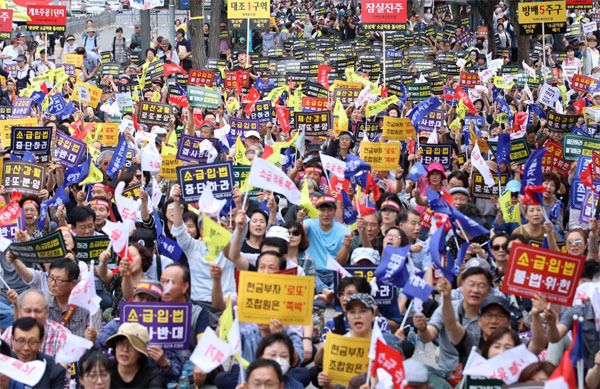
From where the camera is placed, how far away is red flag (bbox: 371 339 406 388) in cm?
596

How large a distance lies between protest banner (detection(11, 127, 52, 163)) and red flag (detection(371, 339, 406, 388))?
7.94 m

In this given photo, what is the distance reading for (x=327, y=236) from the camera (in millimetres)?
10141

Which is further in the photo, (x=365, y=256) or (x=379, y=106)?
(x=379, y=106)

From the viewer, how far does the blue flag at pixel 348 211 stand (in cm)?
1091

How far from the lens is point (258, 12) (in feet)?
80.1

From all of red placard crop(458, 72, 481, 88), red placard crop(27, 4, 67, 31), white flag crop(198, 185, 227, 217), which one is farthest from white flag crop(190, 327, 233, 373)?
red placard crop(27, 4, 67, 31)

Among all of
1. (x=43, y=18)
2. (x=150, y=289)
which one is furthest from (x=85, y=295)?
(x=43, y=18)

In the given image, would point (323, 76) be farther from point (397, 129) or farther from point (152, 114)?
point (397, 129)

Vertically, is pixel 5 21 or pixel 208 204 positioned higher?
pixel 5 21

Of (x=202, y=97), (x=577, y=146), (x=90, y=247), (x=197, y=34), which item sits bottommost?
(x=90, y=247)

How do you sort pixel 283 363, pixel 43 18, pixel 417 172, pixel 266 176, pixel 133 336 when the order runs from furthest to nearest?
pixel 43 18 < pixel 417 172 < pixel 266 176 < pixel 133 336 < pixel 283 363

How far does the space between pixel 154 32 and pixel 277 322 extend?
37967 millimetres

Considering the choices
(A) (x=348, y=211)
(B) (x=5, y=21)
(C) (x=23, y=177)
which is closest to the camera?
(A) (x=348, y=211)

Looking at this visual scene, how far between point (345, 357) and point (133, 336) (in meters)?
1.46
